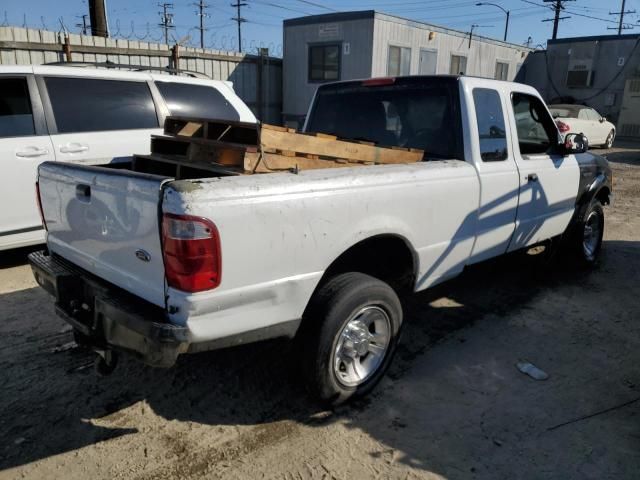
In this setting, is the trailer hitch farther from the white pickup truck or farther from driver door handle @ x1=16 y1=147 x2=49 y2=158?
driver door handle @ x1=16 y1=147 x2=49 y2=158

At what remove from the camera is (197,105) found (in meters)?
6.35

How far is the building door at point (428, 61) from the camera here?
62.1 ft

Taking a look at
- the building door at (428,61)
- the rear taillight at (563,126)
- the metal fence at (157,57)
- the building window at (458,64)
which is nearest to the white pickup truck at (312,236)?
the metal fence at (157,57)

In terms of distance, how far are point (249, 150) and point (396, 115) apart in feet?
5.77

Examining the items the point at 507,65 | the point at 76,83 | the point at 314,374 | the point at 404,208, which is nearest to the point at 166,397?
the point at 314,374

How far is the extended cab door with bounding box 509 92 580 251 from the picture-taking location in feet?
14.1

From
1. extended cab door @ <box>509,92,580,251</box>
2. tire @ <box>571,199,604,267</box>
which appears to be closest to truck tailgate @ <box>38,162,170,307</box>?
extended cab door @ <box>509,92,580,251</box>

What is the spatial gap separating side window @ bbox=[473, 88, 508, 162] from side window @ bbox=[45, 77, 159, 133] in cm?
375

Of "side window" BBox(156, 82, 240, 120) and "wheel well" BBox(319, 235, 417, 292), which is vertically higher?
"side window" BBox(156, 82, 240, 120)

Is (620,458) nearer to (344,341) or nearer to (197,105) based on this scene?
(344,341)

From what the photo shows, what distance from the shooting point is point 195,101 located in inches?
249

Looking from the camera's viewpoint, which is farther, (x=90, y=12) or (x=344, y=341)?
(x=90, y=12)

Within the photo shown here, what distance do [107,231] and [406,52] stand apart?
17102 mm

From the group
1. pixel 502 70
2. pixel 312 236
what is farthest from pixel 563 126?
pixel 312 236
